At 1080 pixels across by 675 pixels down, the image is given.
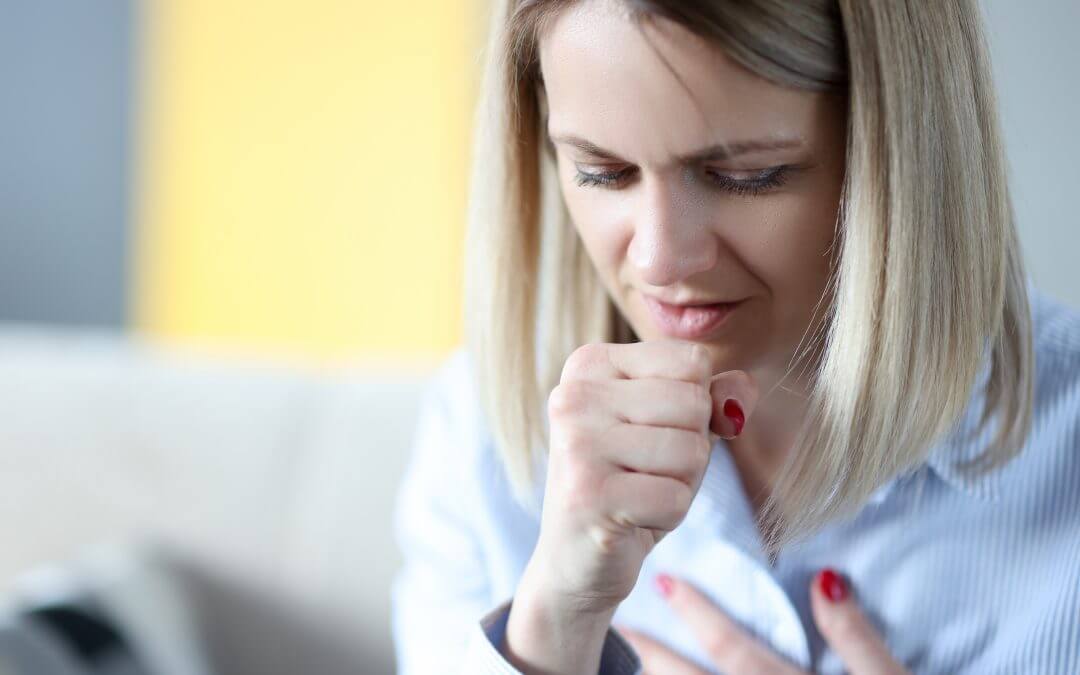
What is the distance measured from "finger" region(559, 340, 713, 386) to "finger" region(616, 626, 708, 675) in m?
0.29

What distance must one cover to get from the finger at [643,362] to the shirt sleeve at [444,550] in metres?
0.34

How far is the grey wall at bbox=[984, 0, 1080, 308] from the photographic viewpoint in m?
2.30

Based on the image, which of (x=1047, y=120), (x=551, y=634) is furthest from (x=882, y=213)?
(x=1047, y=120)

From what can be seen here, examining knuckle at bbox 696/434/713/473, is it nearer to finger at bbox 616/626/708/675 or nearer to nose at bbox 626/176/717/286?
nose at bbox 626/176/717/286

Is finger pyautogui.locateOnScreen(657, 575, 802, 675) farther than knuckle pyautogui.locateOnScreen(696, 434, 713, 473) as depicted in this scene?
Yes

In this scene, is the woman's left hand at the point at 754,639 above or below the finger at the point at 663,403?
below

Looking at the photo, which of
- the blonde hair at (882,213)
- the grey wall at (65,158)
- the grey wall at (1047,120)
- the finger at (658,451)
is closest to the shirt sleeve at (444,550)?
the blonde hair at (882,213)

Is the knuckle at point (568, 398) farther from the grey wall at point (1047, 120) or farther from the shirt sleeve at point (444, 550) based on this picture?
the grey wall at point (1047, 120)

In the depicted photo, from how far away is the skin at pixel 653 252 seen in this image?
72 cm

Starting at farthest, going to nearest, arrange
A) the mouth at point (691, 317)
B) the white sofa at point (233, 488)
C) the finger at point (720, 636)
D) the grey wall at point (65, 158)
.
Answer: the grey wall at point (65, 158) < the white sofa at point (233, 488) < the finger at point (720, 636) < the mouth at point (691, 317)

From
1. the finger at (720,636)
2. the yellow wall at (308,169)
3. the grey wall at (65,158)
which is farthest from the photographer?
the grey wall at (65,158)

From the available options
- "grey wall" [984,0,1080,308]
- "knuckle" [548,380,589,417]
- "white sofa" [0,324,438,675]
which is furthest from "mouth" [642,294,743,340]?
"grey wall" [984,0,1080,308]

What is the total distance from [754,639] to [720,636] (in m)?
0.03

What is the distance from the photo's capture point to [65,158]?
3.51 metres
